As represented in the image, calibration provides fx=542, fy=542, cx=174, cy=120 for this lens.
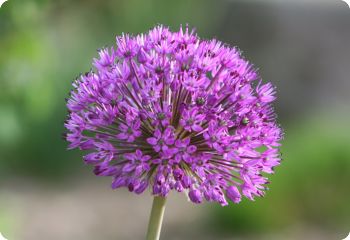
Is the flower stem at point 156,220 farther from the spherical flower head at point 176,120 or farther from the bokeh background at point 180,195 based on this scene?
the bokeh background at point 180,195

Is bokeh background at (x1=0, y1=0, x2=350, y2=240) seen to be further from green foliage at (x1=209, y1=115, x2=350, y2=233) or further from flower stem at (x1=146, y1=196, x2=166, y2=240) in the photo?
flower stem at (x1=146, y1=196, x2=166, y2=240)

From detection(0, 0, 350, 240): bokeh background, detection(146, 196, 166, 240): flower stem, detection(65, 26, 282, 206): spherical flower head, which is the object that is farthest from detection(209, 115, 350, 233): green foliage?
detection(146, 196, 166, 240): flower stem

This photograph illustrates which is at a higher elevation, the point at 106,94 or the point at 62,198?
the point at 62,198

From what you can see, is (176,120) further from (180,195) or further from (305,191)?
(180,195)

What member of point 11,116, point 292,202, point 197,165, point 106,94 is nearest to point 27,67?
point 11,116

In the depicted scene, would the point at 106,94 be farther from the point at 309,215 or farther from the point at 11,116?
the point at 309,215

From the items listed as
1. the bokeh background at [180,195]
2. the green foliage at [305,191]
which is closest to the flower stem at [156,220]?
the bokeh background at [180,195]

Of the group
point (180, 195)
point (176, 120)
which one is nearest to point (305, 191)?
point (180, 195)
